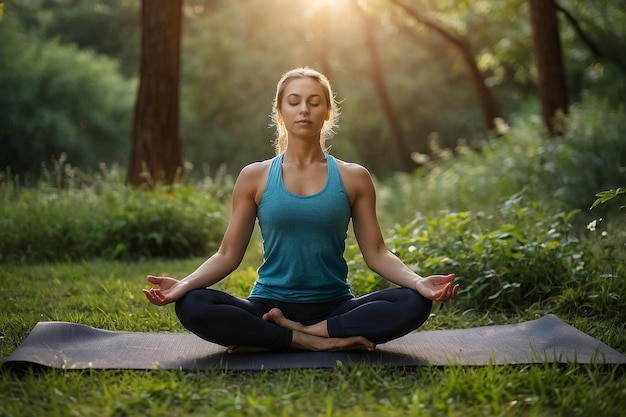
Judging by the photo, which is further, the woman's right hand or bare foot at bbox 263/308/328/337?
bare foot at bbox 263/308/328/337

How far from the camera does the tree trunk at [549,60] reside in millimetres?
10695

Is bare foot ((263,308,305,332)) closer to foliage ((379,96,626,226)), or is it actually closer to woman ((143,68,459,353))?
woman ((143,68,459,353))

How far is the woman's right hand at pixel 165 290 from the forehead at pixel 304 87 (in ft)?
3.55

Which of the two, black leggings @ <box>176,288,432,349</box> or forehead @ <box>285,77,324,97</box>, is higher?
forehead @ <box>285,77,324,97</box>

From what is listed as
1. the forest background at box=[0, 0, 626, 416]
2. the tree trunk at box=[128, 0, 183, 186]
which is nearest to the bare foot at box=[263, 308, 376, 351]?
the forest background at box=[0, 0, 626, 416]

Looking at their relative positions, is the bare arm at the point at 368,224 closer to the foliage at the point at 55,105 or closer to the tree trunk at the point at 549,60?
the tree trunk at the point at 549,60

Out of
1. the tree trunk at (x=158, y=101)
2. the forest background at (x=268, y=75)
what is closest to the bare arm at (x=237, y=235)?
the tree trunk at (x=158, y=101)

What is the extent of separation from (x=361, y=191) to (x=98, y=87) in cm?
1791

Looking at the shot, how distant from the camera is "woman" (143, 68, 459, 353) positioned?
3775mm

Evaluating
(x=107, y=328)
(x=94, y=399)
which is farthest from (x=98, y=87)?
(x=94, y=399)

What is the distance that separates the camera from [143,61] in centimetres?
952

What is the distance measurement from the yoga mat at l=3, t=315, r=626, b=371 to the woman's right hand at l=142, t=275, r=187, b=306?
0.29 metres

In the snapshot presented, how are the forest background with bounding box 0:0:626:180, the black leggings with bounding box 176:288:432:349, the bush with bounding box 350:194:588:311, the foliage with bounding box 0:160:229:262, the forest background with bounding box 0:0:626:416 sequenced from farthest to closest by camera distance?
the forest background with bounding box 0:0:626:180, the foliage with bounding box 0:160:229:262, the bush with bounding box 350:194:588:311, the black leggings with bounding box 176:288:432:349, the forest background with bounding box 0:0:626:416

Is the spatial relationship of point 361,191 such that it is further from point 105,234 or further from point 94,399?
point 105,234
